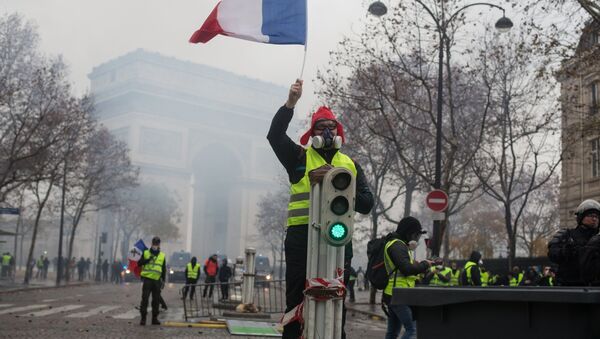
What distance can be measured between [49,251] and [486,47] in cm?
7511

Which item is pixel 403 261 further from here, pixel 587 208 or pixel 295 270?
pixel 295 270

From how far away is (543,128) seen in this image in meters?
25.7

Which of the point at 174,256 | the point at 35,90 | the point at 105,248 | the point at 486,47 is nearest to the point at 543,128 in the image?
the point at 486,47

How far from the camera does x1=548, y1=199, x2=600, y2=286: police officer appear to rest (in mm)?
6449

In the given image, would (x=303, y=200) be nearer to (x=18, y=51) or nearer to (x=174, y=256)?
(x=18, y=51)

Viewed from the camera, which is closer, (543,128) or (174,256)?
(543,128)

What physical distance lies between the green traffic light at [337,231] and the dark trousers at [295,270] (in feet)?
1.65

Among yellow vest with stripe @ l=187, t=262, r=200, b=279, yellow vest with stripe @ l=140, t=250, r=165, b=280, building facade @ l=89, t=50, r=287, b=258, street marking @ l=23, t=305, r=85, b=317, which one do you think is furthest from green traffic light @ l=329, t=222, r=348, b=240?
building facade @ l=89, t=50, r=287, b=258

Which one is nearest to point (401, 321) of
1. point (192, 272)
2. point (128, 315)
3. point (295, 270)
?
point (295, 270)

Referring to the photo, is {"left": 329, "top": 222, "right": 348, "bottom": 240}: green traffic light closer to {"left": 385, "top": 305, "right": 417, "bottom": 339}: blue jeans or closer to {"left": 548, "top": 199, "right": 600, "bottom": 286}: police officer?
{"left": 548, "top": 199, "right": 600, "bottom": 286}: police officer

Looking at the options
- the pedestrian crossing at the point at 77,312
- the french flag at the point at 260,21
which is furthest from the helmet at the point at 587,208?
the pedestrian crossing at the point at 77,312

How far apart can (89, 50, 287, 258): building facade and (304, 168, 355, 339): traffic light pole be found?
73734 mm

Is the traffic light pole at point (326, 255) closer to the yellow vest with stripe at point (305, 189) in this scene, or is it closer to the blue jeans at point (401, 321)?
the yellow vest with stripe at point (305, 189)

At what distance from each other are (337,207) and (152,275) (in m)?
10.1
